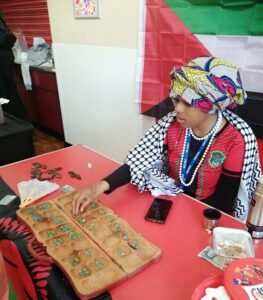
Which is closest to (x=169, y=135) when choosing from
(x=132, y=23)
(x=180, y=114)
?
(x=180, y=114)

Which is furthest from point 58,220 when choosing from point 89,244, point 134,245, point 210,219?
point 210,219

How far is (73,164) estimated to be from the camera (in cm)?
143

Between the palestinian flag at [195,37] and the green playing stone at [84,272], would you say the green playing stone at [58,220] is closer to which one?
the green playing stone at [84,272]

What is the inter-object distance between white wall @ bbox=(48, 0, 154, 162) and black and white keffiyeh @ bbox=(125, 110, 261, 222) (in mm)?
1122

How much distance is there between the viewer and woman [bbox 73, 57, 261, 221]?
1.09m

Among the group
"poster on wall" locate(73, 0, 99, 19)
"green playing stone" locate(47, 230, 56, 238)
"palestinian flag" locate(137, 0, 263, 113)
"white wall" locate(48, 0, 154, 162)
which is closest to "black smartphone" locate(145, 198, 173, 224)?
"green playing stone" locate(47, 230, 56, 238)

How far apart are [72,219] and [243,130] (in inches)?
31.0

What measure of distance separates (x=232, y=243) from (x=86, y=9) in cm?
232

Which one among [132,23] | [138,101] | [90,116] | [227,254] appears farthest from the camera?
[90,116]

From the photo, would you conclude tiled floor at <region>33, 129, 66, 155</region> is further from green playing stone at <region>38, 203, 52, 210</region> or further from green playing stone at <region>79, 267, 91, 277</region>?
green playing stone at <region>79, 267, 91, 277</region>

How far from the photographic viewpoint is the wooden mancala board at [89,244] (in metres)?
0.75

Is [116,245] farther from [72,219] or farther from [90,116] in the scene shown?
[90,116]

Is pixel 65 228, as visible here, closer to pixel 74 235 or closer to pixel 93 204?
pixel 74 235

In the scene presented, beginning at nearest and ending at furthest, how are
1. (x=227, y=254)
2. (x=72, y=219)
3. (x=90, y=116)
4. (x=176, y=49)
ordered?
1. (x=227, y=254)
2. (x=72, y=219)
3. (x=176, y=49)
4. (x=90, y=116)
